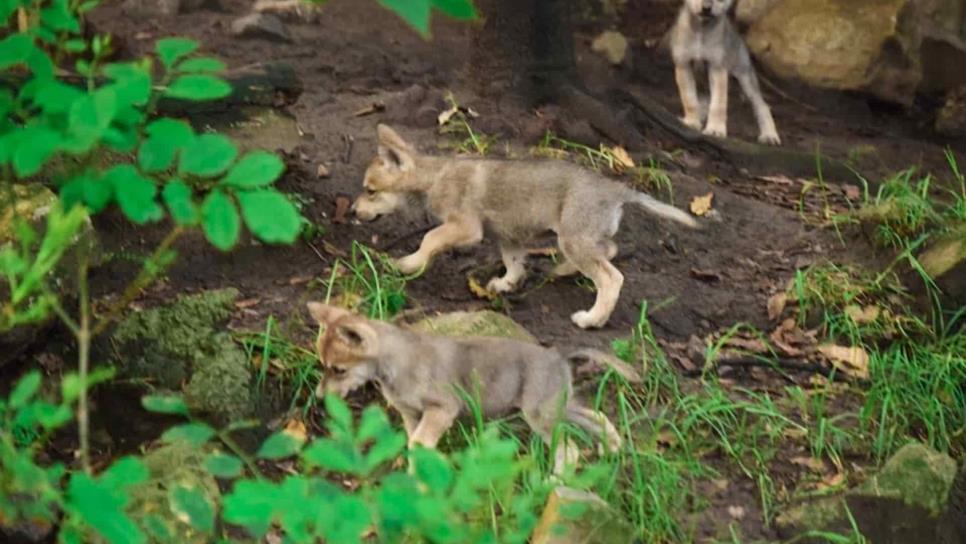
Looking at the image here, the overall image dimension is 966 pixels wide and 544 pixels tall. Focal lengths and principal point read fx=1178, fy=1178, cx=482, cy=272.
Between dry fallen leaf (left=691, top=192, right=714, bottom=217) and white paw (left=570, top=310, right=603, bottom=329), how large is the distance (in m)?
1.67

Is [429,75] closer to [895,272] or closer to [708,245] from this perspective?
[708,245]

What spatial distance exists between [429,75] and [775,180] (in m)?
2.72

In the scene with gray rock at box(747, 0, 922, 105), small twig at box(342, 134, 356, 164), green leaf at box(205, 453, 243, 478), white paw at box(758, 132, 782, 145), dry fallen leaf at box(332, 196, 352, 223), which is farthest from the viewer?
gray rock at box(747, 0, 922, 105)

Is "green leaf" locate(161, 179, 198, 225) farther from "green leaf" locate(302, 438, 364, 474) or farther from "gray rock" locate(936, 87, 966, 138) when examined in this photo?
"gray rock" locate(936, 87, 966, 138)

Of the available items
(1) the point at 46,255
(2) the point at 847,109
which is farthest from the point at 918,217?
(1) the point at 46,255

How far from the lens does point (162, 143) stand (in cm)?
237

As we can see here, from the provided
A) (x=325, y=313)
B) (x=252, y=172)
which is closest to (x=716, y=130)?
(x=325, y=313)

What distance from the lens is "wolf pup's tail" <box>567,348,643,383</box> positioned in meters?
5.04

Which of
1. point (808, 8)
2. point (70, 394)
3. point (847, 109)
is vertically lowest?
point (847, 109)

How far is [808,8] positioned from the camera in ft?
35.4

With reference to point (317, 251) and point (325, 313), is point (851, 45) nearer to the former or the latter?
point (317, 251)

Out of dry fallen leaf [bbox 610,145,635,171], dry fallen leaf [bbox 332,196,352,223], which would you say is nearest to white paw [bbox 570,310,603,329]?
dry fallen leaf [bbox 332,196,352,223]

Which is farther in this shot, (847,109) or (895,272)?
(847,109)

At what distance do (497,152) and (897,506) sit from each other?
3640mm
